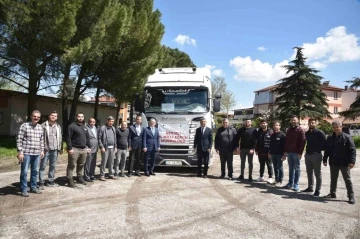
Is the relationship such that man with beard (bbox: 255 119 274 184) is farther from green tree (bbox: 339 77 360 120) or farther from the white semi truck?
green tree (bbox: 339 77 360 120)

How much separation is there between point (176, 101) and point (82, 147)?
3572 millimetres

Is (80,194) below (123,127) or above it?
below

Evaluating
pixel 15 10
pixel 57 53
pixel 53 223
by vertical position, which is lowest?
pixel 53 223

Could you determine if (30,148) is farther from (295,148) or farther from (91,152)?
(295,148)

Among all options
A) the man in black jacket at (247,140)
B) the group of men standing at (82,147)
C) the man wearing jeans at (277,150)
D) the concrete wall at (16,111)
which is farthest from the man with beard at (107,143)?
the concrete wall at (16,111)

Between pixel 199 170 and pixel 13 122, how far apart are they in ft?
53.8

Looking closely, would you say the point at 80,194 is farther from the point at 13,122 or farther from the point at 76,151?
the point at 13,122

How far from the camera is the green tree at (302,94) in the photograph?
30.7 m

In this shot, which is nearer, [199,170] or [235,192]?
[235,192]

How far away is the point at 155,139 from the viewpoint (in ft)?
28.6

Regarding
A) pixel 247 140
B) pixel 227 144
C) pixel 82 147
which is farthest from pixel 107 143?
pixel 247 140

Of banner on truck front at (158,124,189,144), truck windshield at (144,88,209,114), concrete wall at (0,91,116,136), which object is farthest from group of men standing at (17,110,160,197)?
concrete wall at (0,91,116,136)

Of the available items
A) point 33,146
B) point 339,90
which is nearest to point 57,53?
point 33,146

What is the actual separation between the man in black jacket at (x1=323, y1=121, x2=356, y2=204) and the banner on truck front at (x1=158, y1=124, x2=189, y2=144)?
4.01 m
